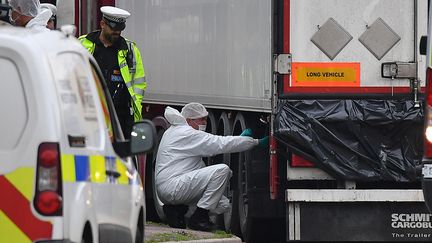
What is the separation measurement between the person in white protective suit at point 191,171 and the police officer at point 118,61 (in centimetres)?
97

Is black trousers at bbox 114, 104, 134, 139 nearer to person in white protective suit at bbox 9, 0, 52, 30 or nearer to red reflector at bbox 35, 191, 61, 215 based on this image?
person in white protective suit at bbox 9, 0, 52, 30

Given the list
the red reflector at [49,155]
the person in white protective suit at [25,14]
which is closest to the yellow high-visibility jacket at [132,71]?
the person in white protective suit at [25,14]

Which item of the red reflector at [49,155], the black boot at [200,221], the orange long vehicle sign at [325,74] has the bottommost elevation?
the black boot at [200,221]

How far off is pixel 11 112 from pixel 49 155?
281 mm

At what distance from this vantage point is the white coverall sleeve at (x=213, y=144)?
525 inches

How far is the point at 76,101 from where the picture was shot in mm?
7188

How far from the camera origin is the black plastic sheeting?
40.5ft

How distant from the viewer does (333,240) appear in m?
12.4

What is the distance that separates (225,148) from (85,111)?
251 inches

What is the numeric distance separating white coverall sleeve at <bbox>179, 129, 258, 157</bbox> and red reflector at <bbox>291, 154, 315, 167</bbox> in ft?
3.11

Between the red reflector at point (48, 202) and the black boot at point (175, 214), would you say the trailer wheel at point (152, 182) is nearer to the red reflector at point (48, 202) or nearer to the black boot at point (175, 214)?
the black boot at point (175, 214)

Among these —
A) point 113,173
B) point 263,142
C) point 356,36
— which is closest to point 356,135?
point 356,36

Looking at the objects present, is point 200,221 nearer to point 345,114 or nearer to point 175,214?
point 175,214

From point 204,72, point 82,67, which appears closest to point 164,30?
point 204,72
